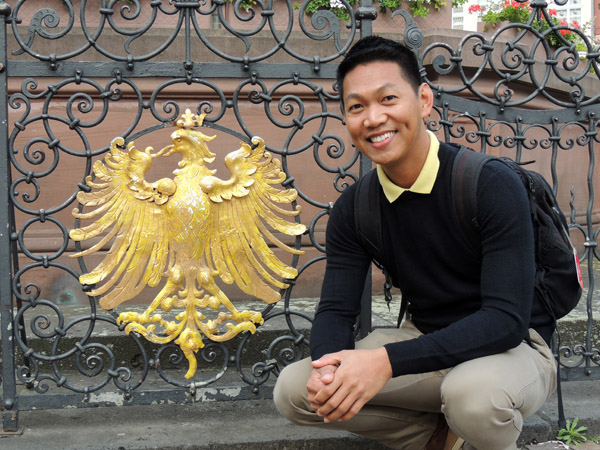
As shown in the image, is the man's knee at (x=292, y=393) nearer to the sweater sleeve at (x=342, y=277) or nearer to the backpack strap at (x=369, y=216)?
the sweater sleeve at (x=342, y=277)

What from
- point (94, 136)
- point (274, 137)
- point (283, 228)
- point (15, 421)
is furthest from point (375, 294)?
point (15, 421)

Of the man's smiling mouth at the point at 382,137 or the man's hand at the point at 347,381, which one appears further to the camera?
the man's smiling mouth at the point at 382,137

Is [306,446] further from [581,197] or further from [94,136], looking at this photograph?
[581,197]

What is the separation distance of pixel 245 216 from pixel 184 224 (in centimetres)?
28

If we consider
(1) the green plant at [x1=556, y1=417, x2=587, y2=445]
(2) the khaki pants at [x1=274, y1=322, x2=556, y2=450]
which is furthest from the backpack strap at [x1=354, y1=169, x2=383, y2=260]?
(1) the green plant at [x1=556, y1=417, x2=587, y2=445]

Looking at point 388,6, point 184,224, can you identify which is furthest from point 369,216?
point 388,6

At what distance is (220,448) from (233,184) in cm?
116

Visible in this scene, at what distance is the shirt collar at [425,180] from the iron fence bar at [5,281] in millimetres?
1682

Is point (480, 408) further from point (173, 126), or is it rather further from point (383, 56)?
point (173, 126)

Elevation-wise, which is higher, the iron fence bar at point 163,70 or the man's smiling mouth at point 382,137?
the iron fence bar at point 163,70

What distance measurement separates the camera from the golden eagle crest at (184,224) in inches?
122

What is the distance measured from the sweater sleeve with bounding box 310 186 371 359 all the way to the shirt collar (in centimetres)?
18

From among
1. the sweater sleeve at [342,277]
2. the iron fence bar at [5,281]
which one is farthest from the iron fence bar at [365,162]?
the iron fence bar at [5,281]

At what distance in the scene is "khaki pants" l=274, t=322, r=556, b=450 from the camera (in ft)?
7.24
